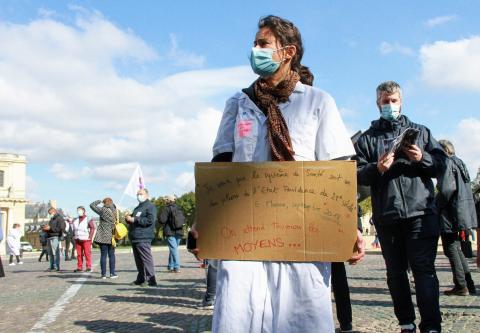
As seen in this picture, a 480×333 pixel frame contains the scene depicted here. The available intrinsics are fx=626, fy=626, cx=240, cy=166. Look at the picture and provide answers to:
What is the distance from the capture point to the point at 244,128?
3148 mm

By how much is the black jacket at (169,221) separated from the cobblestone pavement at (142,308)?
2523mm

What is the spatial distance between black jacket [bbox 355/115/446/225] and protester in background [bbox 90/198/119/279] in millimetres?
10295

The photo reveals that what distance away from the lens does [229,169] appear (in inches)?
118

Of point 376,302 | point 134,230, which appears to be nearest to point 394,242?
point 376,302

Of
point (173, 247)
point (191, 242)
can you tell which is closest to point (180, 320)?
point (191, 242)

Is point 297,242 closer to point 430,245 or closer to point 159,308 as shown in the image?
point 430,245

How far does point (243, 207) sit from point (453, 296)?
6.56 m

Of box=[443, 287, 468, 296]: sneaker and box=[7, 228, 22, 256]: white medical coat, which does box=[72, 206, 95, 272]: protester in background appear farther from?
box=[443, 287, 468, 296]: sneaker

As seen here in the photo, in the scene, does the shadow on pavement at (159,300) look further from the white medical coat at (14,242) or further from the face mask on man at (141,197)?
the white medical coat at (14,242)

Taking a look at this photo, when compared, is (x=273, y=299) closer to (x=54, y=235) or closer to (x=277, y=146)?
(x=277, y=146)

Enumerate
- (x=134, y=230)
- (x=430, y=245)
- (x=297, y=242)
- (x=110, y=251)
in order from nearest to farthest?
(x=297, y=242) → (x=430, y=245) → (x=134, y=230) → (x=110, y=251)

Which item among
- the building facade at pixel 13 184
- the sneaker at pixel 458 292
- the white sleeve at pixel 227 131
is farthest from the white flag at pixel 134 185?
the building facade at pixel 13 184

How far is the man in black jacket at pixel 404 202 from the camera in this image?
16.4ft

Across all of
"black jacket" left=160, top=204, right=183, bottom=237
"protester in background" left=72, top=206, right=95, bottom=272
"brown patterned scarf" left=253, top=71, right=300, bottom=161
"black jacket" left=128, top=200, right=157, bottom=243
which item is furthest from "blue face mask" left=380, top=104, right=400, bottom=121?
"protester in background" left=72, top=206, right=95, bottom=272
